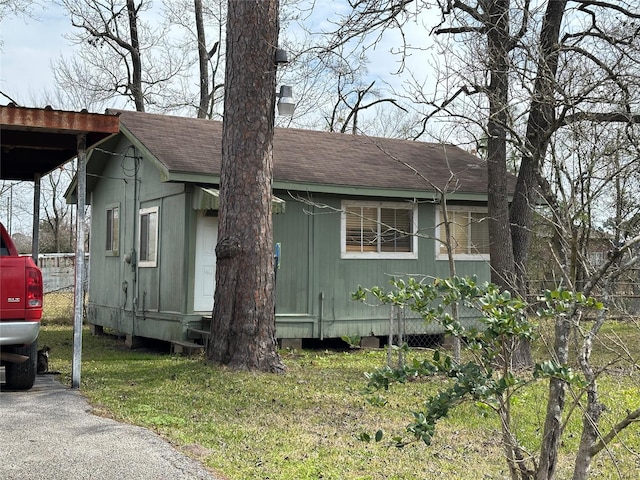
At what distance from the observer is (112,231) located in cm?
1585

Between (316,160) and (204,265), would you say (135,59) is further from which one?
(204,265)

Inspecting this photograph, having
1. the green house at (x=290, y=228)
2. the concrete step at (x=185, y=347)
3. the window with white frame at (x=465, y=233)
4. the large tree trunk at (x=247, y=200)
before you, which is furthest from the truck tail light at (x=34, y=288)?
the window with white frame at (x=465, y=233)

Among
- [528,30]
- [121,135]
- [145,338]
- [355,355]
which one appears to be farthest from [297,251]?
[528,30]

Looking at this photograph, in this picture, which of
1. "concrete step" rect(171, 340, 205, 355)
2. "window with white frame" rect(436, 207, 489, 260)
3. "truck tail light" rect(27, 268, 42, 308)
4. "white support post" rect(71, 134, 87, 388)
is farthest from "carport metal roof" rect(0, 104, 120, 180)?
"window with white frame" rect(436, 207, 489, 260)

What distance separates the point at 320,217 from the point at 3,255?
21.3 feet

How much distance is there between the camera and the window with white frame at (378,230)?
13.8m

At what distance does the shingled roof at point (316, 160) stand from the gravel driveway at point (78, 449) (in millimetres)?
5507

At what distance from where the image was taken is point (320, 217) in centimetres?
1348

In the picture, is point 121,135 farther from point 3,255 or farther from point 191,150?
point 3,255

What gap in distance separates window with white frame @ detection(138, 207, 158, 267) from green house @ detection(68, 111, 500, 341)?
0.8 inches

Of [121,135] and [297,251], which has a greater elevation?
[121,135]

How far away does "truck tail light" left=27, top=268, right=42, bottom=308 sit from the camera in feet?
24.6

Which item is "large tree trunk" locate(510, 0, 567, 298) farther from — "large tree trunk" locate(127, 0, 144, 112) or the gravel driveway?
"large tree trunk" locate(127, 0, 144, 112)

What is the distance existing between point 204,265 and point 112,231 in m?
4.07
